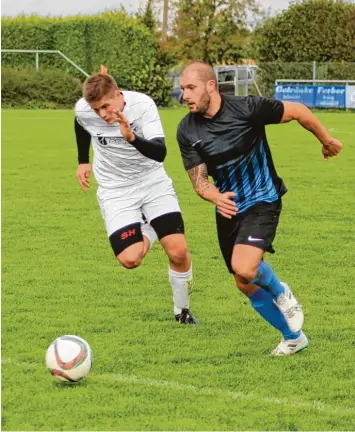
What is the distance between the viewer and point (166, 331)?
23.6 feet

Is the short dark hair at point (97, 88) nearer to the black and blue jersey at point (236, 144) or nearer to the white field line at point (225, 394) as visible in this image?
the black and blue jersey at point (236, 144)

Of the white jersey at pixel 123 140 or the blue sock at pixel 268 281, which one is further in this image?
the white jersey at pixel 123 140

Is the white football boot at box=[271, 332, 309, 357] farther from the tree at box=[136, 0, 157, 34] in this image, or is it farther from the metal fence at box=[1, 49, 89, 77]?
the tree at box=[136, 0, 157, 34]

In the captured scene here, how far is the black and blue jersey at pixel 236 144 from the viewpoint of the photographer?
6621 millimetres

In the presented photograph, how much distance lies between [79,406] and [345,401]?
4.88 ft

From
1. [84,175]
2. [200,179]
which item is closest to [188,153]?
[200,179]

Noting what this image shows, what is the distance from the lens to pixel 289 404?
5.46 meters

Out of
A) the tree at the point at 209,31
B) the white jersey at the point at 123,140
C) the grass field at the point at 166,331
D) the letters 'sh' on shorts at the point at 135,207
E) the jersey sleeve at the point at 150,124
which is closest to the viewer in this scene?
the grass field at the point at 166,331

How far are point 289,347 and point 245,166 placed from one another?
1246 millimetres

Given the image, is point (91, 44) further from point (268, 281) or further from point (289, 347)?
point (289, 347)

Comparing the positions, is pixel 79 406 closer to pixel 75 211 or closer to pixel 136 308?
pixel 136 308

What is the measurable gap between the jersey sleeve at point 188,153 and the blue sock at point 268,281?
0.81 meters

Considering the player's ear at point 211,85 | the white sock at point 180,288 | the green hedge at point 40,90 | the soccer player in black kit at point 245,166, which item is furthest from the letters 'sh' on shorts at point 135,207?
the green hedge at point 40,90

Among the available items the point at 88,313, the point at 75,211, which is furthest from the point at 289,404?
the point at 75,211
